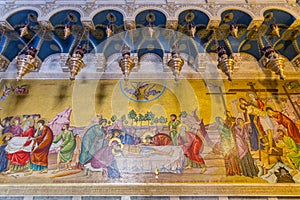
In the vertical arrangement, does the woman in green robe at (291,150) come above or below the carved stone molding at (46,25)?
below

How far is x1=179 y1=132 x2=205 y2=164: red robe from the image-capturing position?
514 centimetres

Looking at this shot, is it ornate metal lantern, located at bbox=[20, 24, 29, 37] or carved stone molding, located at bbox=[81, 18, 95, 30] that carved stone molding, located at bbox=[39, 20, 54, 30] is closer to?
ornate metal lantern, located at bbox=[20, 24, 29, 37]

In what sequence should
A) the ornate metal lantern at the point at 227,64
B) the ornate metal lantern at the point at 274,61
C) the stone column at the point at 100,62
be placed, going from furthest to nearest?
the stone column at the point at 100,62
the ornate metal lantern at the point at 227,64
the ornate metal lantern at the point at 274,61

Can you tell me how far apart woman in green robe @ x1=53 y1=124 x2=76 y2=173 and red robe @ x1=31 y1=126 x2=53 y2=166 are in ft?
0.59

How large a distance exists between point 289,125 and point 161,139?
3.07 m

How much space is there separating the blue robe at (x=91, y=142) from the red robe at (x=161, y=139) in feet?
3.95

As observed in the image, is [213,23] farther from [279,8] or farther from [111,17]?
[111,17]

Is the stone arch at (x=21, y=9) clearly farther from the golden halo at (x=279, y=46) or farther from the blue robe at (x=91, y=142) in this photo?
the golden halo at (x=279, y=46)

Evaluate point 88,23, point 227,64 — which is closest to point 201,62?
point 227,64

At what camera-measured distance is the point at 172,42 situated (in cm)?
610

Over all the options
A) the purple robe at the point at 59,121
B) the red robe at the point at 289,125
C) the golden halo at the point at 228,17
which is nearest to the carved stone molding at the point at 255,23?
the golden halo at the point at 228,17

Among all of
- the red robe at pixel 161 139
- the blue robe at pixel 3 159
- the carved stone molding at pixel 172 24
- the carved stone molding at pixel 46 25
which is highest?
the carved stone molding at pixel 46 25

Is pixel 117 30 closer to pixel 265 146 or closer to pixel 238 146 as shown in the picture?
pixel 238 146

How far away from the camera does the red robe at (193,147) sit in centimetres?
514
